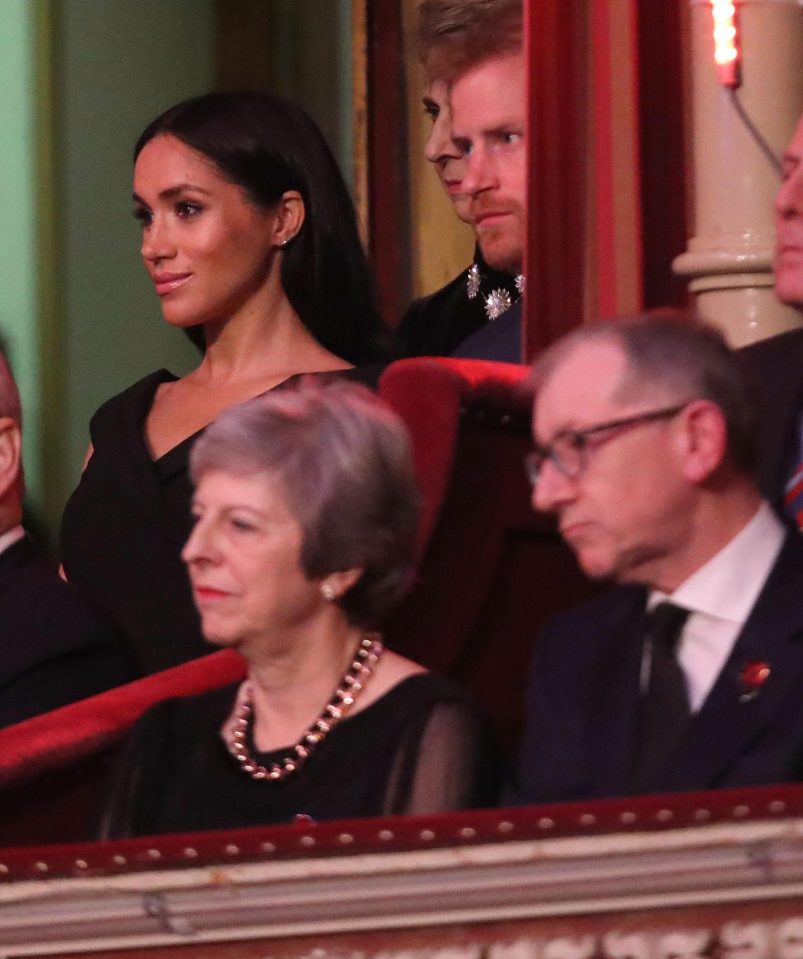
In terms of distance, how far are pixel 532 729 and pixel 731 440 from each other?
316 mm

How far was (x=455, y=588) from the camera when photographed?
7.21ft

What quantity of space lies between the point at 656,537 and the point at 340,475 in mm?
318

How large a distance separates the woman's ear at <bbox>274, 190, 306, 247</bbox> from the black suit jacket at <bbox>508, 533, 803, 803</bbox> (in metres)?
1.20

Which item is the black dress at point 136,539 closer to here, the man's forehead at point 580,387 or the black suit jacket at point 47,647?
the black suit jacket at point 47,647

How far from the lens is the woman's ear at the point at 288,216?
293cm

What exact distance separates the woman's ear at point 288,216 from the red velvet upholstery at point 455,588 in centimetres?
74

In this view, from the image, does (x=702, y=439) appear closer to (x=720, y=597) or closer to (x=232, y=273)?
(x=720, y=597)

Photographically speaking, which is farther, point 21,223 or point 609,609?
point 21,223

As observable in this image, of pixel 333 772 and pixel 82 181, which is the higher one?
pixel 82 181

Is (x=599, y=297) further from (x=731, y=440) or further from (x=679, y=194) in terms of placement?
(x=731, y=440)

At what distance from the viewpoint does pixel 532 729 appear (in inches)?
72.2

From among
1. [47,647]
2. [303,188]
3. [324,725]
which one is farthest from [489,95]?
[324,725]

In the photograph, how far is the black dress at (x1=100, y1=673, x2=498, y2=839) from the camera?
1.83 m

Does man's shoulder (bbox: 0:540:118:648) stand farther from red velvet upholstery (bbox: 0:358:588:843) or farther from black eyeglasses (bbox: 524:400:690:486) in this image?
black eyeglasses (bbox: 524:400:690:486)
